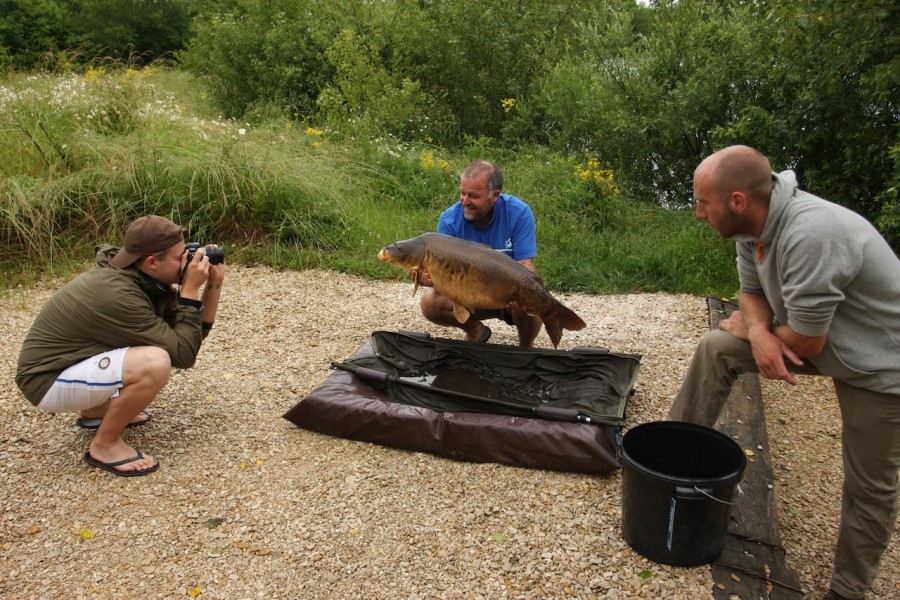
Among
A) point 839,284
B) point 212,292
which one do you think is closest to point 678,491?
point 839,284

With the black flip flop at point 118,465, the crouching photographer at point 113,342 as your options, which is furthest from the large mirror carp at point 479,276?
the black flip flop at point 118,465

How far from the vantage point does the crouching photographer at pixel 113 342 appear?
137 inches

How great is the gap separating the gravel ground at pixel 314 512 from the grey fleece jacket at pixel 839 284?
0.99 m

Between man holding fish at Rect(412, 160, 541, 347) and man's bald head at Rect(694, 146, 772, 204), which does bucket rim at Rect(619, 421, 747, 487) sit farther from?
man holding fish at Rect(412, 160, 541, 347)

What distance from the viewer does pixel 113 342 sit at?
3557mm

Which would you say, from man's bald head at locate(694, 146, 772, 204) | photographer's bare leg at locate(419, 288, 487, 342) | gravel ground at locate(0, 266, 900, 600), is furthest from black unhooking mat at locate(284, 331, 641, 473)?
man's bald head at locate(694, 146, 772, 204)

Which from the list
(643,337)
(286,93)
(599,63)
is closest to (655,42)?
(599,63)

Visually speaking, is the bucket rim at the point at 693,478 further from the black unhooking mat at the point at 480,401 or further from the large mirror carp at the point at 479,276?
the large mirror carp at the point at 479,276

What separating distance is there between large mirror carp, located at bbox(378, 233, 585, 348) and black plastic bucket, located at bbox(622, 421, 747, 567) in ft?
3.43

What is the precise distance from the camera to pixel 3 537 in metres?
3.21

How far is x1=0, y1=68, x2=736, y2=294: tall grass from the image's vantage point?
667cm

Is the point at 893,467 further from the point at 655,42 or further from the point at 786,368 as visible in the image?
the point at 655,42

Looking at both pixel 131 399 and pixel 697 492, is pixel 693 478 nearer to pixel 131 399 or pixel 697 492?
pixel 697 492

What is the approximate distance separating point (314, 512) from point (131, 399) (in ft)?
3.44
